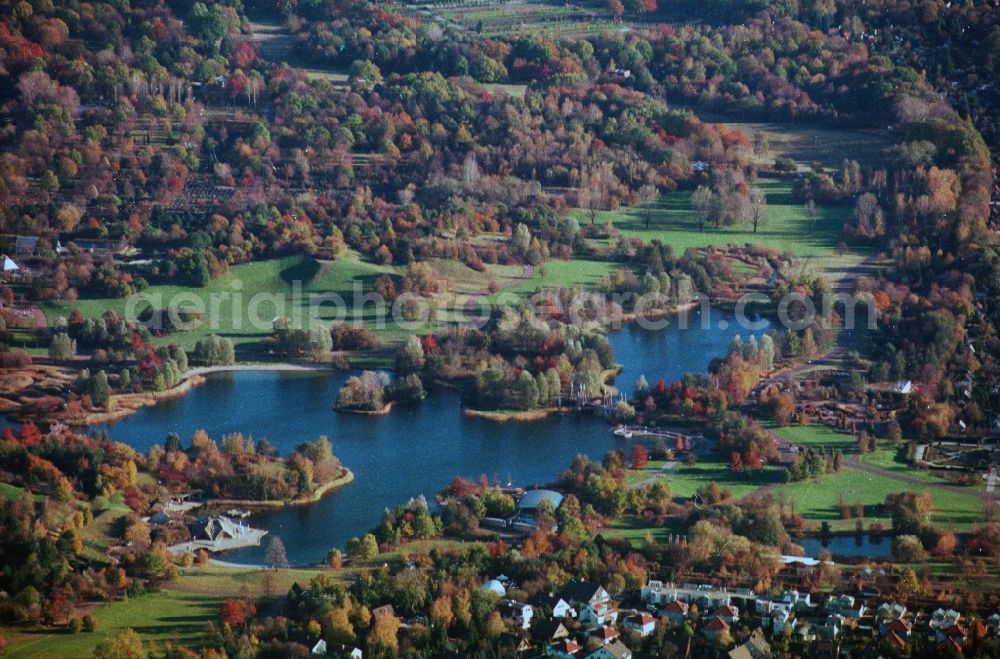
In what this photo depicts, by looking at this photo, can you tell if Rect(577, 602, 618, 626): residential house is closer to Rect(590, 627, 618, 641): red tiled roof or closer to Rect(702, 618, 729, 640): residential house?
Rect(590, 627, 618, 641): red tiled roof

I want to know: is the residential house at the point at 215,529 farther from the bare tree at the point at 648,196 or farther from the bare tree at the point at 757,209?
the bare tree at the point at 648,196

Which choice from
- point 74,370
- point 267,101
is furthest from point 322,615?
point 267,101

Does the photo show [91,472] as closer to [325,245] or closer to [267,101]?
[325,245]

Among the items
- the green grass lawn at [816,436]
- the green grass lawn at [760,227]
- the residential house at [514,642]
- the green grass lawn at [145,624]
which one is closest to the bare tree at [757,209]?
the green grass lawn at [760,227]

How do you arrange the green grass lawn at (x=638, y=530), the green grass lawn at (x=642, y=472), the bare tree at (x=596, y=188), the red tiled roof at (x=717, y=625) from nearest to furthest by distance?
the red tiled roof at (x=717, y=625)
the green grass lawn at (x=638, y=530)
the green grass lawn at (x=642, y=472)
the bare tree at (x=596, y=188)

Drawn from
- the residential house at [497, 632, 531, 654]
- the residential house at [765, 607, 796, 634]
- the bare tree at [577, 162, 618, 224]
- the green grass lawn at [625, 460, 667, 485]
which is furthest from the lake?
the bare tree at [577, 162, 618, 224]

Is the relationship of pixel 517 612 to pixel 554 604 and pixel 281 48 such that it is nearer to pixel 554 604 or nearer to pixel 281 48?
pixel 554 604

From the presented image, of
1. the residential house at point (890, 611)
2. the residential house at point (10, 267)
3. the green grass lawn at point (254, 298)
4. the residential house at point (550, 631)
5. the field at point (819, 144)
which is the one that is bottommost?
the residential house at point (550, 631)
